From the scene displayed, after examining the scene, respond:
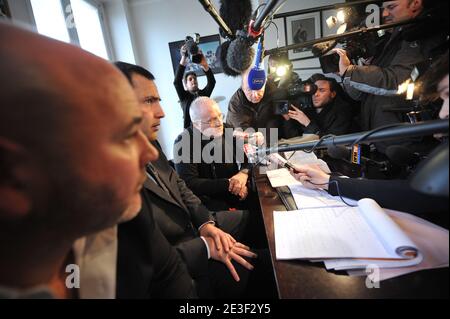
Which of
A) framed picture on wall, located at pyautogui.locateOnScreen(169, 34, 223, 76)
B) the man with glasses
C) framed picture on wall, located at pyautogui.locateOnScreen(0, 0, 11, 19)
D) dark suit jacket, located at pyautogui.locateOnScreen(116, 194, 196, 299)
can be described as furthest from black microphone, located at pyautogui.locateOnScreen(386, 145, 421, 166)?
framed picture on wall, located at pyautogui.locateOnScreen(169, 34, 223, 76)

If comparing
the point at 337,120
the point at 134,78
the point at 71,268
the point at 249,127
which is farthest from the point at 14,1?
the point at 337,120

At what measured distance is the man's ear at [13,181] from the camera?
1.05 ft

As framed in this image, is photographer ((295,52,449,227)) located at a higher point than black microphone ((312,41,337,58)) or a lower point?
lower

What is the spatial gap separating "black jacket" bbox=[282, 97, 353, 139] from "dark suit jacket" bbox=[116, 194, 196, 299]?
1.61m

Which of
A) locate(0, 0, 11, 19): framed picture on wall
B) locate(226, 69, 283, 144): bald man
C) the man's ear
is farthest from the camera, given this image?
locate(226, 69, 283, 144): bald man

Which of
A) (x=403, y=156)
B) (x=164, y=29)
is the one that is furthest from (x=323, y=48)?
(x=164, y=29)

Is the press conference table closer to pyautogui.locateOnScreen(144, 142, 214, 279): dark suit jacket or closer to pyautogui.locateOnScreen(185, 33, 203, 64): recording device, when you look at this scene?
pyautogui.locateOnScreen(144, 142, 214, 279): dark suit jacket

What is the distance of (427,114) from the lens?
830 millimetres

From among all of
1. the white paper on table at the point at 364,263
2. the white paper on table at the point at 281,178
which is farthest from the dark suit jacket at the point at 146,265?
the white paper on table at the point at 281,178

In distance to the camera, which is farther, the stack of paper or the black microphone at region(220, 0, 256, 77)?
the black microphone at region(220, 0, 256, 77)

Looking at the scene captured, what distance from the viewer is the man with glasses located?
1.50 metres

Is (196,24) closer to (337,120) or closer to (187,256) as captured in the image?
(337,120)

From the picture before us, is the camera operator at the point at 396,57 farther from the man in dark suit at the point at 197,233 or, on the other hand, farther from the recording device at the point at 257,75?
the man in dark suit at the point at 197,233
